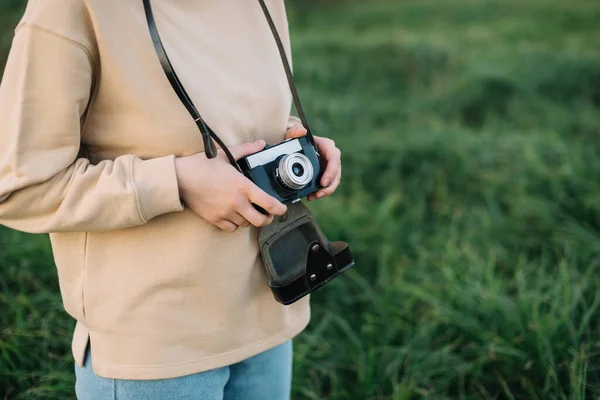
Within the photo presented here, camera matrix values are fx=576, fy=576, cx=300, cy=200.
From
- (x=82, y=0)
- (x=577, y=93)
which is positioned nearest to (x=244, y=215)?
(x=82, y=0)

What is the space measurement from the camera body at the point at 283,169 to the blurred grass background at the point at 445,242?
3.29 feet

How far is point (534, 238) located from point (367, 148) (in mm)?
1328

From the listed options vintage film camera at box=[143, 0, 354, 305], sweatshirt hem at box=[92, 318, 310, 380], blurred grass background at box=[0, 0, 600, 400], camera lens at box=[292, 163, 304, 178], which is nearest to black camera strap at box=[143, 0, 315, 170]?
vintage film camera at box=[143, 0, 354, 305]

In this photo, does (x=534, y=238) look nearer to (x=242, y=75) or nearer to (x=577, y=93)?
(x=242, y=75)

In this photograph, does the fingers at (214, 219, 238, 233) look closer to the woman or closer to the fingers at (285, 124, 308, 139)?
the woman

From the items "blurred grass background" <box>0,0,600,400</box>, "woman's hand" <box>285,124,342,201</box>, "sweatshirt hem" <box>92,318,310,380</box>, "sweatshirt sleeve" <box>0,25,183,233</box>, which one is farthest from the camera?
"blurred grass background" <box>0,0,600,400</box>

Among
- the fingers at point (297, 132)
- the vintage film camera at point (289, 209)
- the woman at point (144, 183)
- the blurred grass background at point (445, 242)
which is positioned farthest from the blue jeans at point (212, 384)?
the blurred grass background at point (445, 242)

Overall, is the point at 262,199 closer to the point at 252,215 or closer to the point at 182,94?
the point at 252,215

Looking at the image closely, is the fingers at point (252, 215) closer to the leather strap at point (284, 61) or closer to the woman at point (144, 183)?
the woman at point (144, 183)

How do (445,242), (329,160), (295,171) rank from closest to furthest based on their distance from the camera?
(295,171)
(329,160)
(445,242)

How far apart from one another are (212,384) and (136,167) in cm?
40

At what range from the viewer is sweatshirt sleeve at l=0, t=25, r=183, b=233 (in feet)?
2.74

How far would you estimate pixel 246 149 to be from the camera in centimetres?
96

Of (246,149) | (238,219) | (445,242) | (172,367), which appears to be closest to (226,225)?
(238,219)
